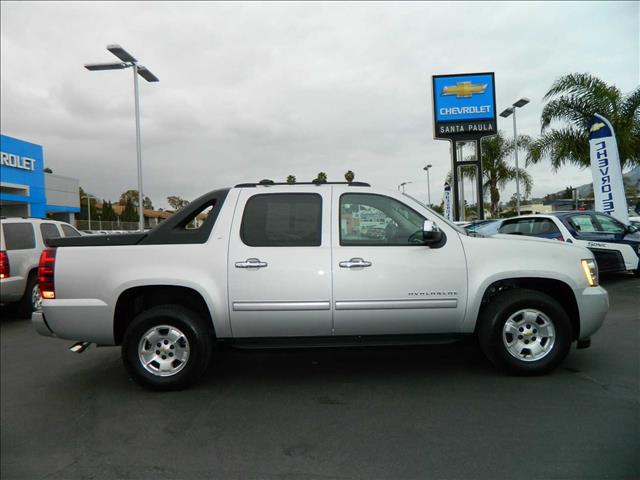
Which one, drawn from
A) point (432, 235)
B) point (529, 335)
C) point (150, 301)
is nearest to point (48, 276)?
point (150, 301)

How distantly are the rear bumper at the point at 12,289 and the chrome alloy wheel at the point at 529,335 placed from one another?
7.51 metres

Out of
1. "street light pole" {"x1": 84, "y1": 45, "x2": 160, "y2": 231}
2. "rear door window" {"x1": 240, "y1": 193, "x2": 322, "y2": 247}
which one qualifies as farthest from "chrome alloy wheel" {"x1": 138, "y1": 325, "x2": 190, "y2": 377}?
"street light pole" {"x1": 84, "y1": 45, "x2": 160, "y2": 231}

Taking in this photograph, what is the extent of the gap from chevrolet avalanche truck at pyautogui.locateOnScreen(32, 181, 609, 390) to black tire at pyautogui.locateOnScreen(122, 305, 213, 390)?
0.4 inches

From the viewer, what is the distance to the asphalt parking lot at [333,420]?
123 inches

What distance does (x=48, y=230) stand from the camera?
9.29 m

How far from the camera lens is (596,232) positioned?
10133 millimetres

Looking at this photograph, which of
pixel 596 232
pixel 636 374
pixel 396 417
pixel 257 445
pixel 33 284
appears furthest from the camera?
pixel 596 232

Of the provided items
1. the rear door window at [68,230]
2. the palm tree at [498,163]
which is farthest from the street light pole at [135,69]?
the palm tree at [498,163]

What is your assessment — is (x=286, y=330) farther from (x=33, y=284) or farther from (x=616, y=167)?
(x=616, y=167)

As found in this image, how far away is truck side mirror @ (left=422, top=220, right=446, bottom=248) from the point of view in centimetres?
431

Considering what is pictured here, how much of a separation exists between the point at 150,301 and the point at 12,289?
182 inches

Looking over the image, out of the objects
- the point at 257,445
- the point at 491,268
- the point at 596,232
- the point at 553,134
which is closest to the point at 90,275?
the point at 257,445

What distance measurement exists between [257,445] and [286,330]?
1.20 meters

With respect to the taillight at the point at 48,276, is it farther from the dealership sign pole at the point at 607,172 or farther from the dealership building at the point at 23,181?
the dealership building at the point at 23,181
